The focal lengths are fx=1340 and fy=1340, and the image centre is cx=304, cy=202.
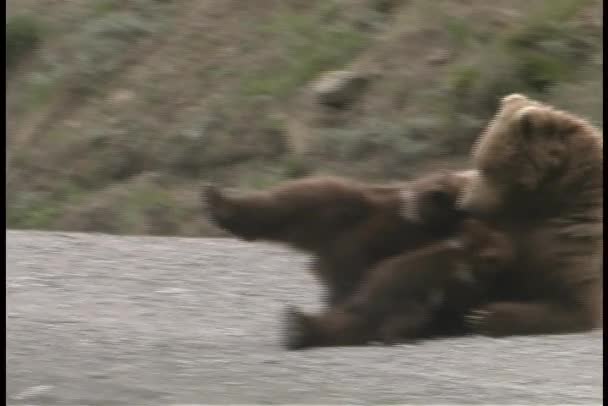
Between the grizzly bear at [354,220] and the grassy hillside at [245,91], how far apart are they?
4698 millimetres

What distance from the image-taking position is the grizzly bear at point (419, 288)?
548cm

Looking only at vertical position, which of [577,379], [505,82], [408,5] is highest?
[408,5]

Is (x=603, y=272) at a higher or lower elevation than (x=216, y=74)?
lower

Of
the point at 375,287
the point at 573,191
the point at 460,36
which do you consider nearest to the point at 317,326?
the point at 375,287

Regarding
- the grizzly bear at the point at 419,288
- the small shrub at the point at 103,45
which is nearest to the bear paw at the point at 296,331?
the grizzly bear at the point at 419,288

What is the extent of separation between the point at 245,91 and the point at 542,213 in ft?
23.5

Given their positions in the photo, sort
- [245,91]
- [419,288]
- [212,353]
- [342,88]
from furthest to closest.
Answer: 1. [245,91]
2. [342,88]
3. [419,288]
4. [212,353]

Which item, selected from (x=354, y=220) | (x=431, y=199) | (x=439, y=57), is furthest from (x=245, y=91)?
(x=431, y=199)

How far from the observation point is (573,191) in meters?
5.68

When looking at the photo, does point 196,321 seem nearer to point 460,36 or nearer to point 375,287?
point 375,287

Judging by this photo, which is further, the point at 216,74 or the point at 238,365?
the point at 216,74

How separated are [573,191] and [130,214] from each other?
617 cm

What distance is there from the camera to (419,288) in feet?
18.0

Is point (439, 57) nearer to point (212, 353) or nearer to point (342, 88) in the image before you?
point (342, 88)
